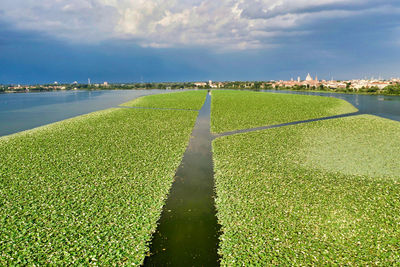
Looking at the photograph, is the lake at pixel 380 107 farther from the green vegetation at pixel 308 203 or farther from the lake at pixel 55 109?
the green vegetation at pixel 308 203

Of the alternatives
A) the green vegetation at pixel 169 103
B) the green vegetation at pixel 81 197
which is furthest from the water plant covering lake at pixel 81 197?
the green vegetation at pixel 169 103

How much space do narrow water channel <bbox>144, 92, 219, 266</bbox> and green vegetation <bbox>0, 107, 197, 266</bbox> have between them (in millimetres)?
398

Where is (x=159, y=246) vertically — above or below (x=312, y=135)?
below

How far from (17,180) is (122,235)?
7259mm

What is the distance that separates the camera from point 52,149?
48.6ft

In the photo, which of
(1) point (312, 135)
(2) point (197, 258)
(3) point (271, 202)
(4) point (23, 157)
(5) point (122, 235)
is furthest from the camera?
(1) point (312, 135)

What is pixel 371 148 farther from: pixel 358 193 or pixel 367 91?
pixel 367 91

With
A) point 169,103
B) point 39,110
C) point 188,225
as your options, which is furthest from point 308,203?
point 39,110

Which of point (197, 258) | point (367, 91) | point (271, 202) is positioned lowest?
point (197, 258)

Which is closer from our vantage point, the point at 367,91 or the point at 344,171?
the point at 344,171

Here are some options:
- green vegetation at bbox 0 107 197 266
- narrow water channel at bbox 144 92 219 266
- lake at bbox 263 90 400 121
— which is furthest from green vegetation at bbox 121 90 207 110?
narrow water channel at bbox 144 92 219 266

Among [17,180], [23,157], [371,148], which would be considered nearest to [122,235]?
[17,180]

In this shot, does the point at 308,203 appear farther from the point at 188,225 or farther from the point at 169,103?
the point at 169,103

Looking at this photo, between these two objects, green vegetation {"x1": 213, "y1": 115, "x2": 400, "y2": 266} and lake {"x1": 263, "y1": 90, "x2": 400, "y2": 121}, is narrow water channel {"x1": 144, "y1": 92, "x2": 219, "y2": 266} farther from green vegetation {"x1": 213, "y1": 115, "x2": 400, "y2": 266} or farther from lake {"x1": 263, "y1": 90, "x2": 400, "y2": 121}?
lake {"x1": 263, "y1": 90, "x2": 400, "y2": 121}
